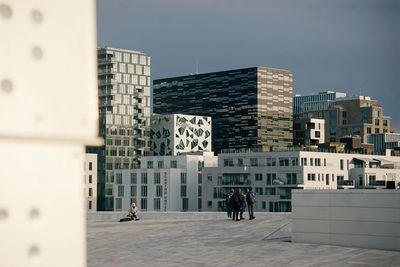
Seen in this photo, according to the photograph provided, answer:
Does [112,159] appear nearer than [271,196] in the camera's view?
No

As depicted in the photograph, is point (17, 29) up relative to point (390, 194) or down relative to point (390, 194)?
up

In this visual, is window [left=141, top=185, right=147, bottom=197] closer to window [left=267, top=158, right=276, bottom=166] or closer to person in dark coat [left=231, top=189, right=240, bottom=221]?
window [left=267, top=158, right=276, bottom=166]

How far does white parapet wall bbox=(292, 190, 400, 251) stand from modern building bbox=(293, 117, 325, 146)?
152 metres

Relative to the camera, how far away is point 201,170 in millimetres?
134625

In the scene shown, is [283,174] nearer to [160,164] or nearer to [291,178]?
[291,178]

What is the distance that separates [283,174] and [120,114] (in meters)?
45.4

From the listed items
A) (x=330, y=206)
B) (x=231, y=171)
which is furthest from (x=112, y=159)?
(x=330, y=206)

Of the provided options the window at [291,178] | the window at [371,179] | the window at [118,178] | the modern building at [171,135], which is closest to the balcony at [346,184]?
the window at [371,179]

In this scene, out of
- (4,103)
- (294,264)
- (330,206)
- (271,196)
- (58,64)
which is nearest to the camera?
(4,103)

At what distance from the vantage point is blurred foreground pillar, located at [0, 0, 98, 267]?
2.13 metres

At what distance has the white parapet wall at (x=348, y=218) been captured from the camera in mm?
22125

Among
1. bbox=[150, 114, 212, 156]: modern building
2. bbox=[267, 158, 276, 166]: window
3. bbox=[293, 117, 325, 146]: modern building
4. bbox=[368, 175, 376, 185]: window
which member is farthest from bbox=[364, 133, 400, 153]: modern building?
bbox=[267, 158, 276, 166]: window

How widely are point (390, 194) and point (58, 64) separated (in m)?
20.6

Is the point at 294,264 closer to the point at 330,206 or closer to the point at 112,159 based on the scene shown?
the point at 330,206
